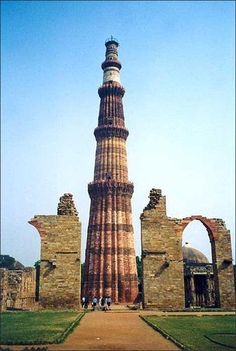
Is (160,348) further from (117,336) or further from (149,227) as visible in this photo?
(149,227)

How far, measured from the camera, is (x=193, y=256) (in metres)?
31.2

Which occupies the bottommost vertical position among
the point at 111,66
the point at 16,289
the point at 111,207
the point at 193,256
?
the point at 16,289

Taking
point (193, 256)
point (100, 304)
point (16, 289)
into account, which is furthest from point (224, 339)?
point (193, 256)

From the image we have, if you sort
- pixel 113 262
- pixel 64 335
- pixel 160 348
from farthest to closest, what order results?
pixel 113 262
pixel 64 335
pixel 160 348

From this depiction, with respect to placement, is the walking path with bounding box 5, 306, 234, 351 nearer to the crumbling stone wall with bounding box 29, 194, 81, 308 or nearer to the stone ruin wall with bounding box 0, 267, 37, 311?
the crumbling stone wall with bounding box 29, 194, 81, 308

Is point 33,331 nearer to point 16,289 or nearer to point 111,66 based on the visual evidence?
point 16,289

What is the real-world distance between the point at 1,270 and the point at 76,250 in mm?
3692

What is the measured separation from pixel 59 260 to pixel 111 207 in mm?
12165

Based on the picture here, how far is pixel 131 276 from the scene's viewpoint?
2817 centimetres

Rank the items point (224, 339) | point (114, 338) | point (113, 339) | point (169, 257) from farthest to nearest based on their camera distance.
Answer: point (169, 257) < point (114, 338) < point (113, 339) < point (224, 339)

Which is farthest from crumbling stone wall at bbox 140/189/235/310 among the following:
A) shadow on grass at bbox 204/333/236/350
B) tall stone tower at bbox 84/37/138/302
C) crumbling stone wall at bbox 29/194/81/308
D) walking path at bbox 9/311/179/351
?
tall stone tower at bbox 84/37/138/302

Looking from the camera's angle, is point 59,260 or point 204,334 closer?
point 204,334

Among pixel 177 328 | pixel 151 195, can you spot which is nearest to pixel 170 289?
pixel 151 195

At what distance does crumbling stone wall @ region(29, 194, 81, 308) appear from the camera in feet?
Result: 56.2
